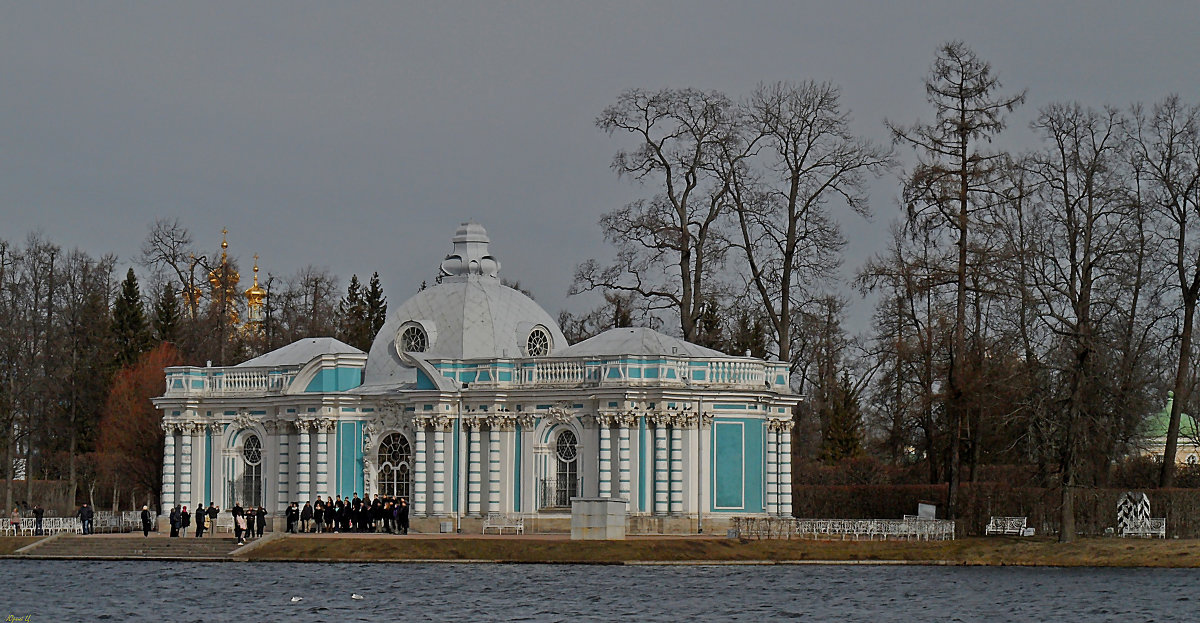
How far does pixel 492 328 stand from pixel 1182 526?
2051 centimetres

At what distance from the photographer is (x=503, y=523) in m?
58.2

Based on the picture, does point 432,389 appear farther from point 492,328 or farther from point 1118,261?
point 1118,261

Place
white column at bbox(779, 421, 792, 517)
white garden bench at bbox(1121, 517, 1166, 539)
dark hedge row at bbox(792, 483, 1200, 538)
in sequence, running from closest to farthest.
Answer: white garden bench at bbox(1121, 517, 1166, 539)
dark hedge row at bbox(792, 483, 1200, 538)
white column at bbox(779, 421, 792, 517)

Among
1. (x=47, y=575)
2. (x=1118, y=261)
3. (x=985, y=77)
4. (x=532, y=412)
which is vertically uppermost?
(x=985, y=77)

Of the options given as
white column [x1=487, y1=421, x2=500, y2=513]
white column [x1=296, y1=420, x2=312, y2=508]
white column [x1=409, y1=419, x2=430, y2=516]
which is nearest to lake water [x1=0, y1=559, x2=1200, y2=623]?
white column [x1=487, y1=421, x2=500, y2=513]

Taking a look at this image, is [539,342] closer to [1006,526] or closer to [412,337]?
[412,337]

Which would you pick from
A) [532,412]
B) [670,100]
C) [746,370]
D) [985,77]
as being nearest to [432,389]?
[532,412]

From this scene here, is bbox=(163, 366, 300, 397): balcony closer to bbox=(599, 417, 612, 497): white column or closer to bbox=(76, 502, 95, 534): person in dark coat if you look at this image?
bbox=(76, 502, 95, 534): person in dark coat

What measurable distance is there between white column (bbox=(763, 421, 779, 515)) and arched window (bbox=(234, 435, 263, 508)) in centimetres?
1565

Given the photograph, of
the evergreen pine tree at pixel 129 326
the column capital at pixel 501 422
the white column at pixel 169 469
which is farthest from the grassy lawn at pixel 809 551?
the evergreen pine tree at pixel 129 326

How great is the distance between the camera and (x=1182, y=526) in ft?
181

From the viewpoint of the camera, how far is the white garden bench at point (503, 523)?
5806cm

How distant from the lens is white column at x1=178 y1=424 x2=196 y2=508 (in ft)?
209

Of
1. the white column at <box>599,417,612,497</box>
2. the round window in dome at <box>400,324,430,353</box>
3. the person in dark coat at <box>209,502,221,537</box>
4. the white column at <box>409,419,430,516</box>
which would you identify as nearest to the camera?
the white column at <box>599,417,612,497</box>
